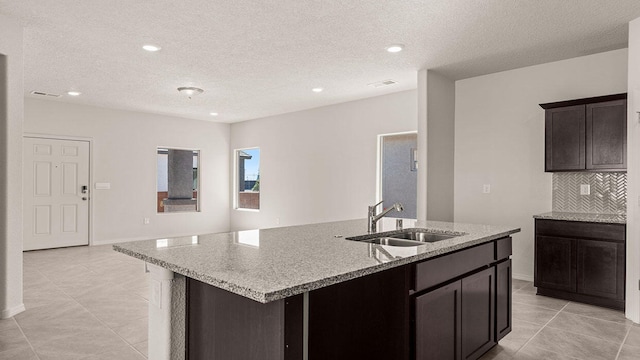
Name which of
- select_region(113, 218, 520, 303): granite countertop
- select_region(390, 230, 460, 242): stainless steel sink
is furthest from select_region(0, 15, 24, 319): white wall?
select_region(390, 230, 460, 242): stainless steel sink

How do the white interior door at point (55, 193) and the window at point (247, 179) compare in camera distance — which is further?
the window at point (247, 179)

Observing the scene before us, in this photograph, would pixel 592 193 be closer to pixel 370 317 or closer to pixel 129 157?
pixel 370 317

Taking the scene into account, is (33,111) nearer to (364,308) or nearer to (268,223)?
(268,223)

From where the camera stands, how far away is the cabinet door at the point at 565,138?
400 cm

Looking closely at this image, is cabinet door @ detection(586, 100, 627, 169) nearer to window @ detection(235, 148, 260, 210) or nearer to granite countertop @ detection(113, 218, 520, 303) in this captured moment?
granite countertop @ detection(113, 218, 520, 303)

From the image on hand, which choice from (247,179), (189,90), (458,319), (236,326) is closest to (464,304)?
(458,319)

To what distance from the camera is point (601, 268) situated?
3635mm

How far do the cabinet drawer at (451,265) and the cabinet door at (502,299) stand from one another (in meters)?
0.18

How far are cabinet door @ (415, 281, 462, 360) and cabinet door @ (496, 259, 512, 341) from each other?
582 mm

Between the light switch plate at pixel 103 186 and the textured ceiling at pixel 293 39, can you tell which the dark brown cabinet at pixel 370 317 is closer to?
the textured ceiling at pixel 293 39

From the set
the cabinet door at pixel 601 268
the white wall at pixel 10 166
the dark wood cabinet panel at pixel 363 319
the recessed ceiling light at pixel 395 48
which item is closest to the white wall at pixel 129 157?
the white wall at pixel 10 166

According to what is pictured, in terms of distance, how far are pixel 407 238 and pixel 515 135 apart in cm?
291

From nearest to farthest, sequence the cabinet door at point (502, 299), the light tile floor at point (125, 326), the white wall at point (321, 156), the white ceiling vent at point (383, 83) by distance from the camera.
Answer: the cabinet door at point (502, 299) → the light tile floor at point (125, 326) → the white ceiling vent at point (383, 83) → the white wall at point (321, 156)

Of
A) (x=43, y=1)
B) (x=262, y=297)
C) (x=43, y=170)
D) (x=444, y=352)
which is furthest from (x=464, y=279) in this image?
(x=43, y=170)
